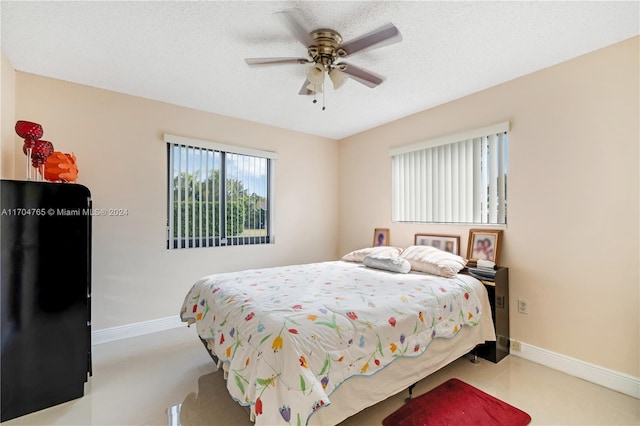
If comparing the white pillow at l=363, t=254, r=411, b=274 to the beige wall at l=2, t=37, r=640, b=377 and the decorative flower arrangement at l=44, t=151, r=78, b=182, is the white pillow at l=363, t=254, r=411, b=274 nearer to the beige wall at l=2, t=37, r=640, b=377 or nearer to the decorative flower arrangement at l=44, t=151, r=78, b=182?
the beige wall at l=2, t=37, r=640, b=377

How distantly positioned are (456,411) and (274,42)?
9.49 feet

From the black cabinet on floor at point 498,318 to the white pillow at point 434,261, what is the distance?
30 centimetres

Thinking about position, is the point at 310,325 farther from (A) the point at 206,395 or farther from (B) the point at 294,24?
(B) the point at 294,24

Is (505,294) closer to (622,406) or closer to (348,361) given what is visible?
(622,406)

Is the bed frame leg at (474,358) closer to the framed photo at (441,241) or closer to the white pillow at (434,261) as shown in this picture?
the white pillow at (434,261)

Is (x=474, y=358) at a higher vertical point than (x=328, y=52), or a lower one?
lower

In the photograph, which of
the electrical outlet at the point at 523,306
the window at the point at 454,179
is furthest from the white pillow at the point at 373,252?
the electrical outlet at the point at 523,306

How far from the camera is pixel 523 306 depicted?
8.71ft

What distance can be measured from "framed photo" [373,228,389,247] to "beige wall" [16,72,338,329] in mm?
1641

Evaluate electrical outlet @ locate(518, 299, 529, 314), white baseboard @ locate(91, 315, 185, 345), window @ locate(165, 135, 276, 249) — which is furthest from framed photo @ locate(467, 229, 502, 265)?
white baseboard @ locate(91, 315, 185, 345)

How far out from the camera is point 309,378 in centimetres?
132

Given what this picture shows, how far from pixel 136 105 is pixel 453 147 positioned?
3586 millimetres

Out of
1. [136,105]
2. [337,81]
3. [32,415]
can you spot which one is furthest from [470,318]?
[136,105]

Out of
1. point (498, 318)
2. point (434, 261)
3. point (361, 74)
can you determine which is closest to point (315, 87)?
point (361, 74)
